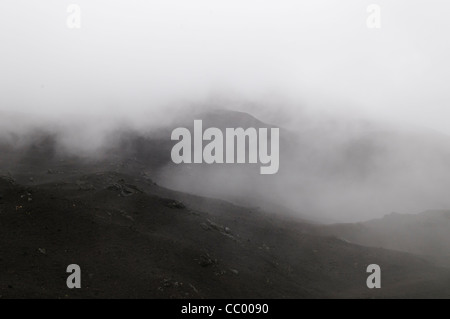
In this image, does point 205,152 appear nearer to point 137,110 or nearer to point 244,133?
point 244,133

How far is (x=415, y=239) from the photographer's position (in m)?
54.7

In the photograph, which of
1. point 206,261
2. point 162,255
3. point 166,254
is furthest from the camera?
point 206,261

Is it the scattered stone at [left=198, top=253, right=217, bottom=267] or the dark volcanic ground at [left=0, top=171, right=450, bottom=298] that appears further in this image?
the scattered stone at [left=198, top=253, right=217, bottom=267]

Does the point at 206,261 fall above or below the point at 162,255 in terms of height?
below

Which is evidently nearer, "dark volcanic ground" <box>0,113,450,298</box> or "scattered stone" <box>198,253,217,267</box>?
"dark volcanic ground" <box>0,113,450,298</box>

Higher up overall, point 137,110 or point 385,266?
point 137,110

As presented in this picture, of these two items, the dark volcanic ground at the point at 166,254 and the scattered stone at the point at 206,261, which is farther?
the scattered stone at the point at 206,261

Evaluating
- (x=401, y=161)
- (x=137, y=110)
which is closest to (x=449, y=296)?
(x=401, y=161)

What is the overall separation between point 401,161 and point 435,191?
12.7 metres

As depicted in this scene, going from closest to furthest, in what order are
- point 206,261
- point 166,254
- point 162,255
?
point 162,255 → point 166,254 → point 206,261

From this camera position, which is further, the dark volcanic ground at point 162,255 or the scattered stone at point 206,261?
the scattered stone at point 206,261

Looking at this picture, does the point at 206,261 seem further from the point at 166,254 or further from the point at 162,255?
the point at 162,255

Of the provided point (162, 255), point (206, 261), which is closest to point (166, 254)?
point (162, 255)
